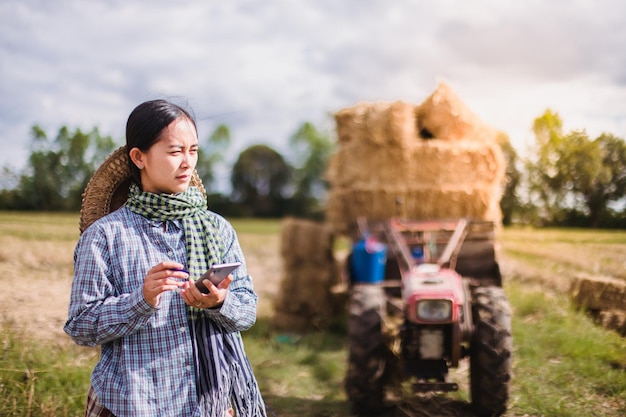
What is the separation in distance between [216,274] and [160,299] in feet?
0.94

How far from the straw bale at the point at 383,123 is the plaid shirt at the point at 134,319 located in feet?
15.1

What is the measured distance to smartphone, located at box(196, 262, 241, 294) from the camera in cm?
179

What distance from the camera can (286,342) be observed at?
20.4 ft

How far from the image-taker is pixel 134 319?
6.02 feet

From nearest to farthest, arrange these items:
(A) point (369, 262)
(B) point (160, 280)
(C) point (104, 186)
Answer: (B) point (160, 280) < (C) point (104, 186) < (A) point (369, 262)

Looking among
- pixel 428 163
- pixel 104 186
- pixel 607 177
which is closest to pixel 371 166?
pixel 428 163

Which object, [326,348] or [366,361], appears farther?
[326,348]

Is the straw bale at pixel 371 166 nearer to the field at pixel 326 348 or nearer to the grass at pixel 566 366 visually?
the field at pixel 326 348

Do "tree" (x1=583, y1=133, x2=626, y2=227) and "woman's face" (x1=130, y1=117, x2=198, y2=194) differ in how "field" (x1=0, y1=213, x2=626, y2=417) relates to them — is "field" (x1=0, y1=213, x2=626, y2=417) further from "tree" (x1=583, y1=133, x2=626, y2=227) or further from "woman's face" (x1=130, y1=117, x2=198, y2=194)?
"woman's face" (x1=130, y1=117, x2=198, y2=194)

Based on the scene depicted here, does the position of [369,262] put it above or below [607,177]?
below

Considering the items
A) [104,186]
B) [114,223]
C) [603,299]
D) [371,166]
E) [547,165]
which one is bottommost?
[603,299]

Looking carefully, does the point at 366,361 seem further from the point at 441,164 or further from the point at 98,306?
the point at 441,164

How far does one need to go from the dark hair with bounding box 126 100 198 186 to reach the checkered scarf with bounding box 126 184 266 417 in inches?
7.4

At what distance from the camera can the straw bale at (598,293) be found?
4.30 m
